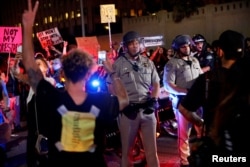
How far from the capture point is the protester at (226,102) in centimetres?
303

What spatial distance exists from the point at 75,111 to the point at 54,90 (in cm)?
25

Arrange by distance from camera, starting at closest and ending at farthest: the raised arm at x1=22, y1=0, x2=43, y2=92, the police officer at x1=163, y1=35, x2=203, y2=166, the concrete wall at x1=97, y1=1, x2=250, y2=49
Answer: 1. the raised arm at x1=22, y1=0, x2=43, y2=92
2. the police officer at x1=163, y1=35, x2=203, y2=166
3. the concrete wall at x1=97, y1=1, x2=250, y2=49

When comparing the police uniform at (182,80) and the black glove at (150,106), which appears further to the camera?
the police uniform at (182,80)

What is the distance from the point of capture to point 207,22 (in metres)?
28.0

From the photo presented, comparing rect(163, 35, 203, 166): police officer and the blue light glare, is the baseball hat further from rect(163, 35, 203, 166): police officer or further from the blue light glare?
the blue light glare

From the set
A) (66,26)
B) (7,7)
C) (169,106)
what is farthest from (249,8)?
(7,7)

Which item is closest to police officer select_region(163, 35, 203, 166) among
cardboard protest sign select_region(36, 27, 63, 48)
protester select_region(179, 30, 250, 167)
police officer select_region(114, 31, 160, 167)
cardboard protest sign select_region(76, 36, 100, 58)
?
police officer select_region(114, 31, 160, 167)

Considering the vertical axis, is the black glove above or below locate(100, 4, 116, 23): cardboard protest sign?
below

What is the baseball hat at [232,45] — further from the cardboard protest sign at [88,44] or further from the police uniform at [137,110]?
the cardboard protest sign at [88,44]

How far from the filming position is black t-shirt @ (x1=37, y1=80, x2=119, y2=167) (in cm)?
327

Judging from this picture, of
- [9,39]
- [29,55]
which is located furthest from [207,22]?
[29,55]

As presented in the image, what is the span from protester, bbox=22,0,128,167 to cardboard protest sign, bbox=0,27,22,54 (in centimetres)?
744

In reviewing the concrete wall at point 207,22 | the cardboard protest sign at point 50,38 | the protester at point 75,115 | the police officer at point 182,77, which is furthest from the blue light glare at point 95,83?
the concrete wall at point 207,22

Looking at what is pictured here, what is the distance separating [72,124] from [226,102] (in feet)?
3.80
